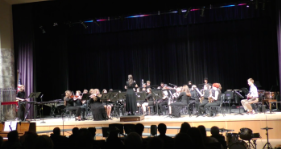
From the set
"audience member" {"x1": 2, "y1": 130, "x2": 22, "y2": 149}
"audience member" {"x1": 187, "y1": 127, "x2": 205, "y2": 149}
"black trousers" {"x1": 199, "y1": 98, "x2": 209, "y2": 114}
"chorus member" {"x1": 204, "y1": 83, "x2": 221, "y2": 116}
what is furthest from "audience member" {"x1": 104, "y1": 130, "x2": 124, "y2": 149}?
"black trousers" {"x1": 199, "y1": 98, "x2": 209, "y2": 114}

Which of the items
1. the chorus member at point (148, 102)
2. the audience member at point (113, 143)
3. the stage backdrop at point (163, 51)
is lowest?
the audience member at point (113, 143)

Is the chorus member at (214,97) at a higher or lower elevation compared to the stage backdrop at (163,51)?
lower

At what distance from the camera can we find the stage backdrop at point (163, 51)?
611 inches

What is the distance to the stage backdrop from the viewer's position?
1553 cm

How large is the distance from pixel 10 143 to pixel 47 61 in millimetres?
12584

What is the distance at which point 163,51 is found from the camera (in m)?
17.5

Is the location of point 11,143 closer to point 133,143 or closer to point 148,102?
point 133,143

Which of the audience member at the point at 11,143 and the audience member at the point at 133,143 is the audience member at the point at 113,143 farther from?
the audience member at the point at 11,143

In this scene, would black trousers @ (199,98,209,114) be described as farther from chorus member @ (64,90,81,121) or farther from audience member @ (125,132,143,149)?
audience member @ (125,132,143,149)

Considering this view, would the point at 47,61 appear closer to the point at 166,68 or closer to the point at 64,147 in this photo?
the point at 166,68

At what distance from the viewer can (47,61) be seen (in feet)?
54.1

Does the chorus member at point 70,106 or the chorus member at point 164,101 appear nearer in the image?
the chorus member at point 70,106

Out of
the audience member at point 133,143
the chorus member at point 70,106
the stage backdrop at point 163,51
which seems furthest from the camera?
the stage backdrop at point 163,51

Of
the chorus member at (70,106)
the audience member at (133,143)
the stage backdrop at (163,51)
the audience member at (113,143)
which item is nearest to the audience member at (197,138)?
the audience member at (133,143)
